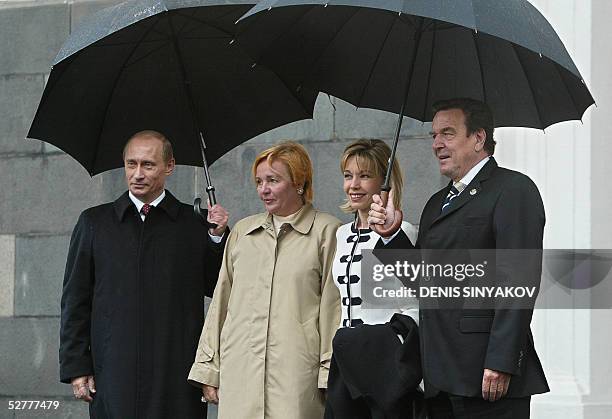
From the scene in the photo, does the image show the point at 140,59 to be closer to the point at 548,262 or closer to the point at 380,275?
the point at 380,275

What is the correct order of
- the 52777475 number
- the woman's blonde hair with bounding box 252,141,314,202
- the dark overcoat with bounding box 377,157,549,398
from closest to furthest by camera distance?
the dark overcoat with bounding box 377,157,549,398 → the woman's blonde hair with bounding box 252,141,314,202 → the 52777475 number

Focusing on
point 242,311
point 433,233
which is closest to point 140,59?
point 242,311

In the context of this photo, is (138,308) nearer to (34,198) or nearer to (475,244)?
(475,244)

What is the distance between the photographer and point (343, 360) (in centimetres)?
529

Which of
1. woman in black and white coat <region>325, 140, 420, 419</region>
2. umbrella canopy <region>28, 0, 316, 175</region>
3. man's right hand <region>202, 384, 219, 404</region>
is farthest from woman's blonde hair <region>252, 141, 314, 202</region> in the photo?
man's right hand <region>202, 384, 219, 404</region>

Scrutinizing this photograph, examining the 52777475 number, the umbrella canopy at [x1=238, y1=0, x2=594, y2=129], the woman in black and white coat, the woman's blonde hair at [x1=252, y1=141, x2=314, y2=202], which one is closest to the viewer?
the umbrella canopy at [x1=238, y1=0, x2=594, y2=129]

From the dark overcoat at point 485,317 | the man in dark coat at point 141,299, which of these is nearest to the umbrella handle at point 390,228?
the dark overcoat at point 485,317

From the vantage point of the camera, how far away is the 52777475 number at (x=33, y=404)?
8.45 meters

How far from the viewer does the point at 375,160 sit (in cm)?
562

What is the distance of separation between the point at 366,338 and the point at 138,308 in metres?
1.18

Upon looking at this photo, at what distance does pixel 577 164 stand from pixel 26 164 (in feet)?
11.1

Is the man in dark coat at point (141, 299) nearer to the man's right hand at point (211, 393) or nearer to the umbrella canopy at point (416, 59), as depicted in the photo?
the man's right hand at point (211, 393)

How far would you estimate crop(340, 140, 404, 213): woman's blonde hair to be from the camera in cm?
561

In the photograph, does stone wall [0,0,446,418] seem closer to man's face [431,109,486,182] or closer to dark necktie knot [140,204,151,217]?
dark necktie knot [140,204,151,217]
